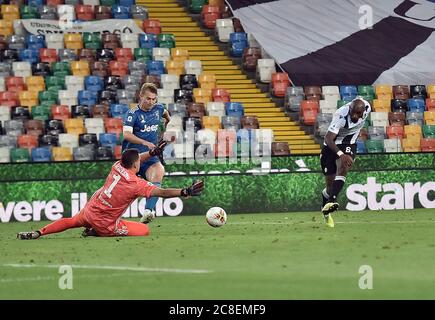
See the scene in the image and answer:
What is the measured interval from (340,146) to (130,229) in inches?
165

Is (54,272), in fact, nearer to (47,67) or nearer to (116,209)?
(116,209)

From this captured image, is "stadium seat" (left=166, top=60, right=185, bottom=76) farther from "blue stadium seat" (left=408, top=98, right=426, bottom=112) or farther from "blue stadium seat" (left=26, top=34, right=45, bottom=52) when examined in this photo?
"blue stadium seat" (left=408, top=98, right=426, bottom=112)

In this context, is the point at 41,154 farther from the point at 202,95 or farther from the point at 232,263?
the point at 232,263

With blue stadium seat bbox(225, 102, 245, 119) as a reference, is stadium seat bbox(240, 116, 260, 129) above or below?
below

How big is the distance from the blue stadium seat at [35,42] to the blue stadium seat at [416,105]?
968 centimetres

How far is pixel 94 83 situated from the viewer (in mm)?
30000

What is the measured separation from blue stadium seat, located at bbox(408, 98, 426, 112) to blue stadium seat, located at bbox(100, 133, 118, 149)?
27.0 ft

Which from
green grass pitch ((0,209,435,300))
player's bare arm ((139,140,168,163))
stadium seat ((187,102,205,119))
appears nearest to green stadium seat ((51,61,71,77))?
stadium seat ((187,102,205,119))

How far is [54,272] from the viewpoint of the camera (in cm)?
1262

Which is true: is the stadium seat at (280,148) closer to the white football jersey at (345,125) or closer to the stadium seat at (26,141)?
the stadium seat at (26,141)

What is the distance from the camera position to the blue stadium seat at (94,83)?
29938 millimetres

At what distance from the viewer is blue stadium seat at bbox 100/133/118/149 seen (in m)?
27.6

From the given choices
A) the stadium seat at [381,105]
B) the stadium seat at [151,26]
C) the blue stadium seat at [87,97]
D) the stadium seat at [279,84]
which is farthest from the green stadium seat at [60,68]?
the stadium seat at [381,105]
